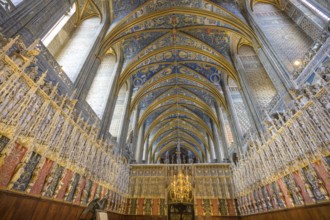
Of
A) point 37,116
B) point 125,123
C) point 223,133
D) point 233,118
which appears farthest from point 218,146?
point 37,116

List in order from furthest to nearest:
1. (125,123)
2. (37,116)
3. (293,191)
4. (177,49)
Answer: (177,49) < (125,123) < (293,191) < (37,116)

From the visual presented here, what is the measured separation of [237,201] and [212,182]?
6.66 feet

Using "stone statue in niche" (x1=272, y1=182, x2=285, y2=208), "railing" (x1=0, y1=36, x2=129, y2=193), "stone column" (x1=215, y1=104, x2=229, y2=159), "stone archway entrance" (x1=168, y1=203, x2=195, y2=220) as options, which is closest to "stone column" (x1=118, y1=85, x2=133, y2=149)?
"railing" (x1=0, y1=36, x2=129, y2=193)

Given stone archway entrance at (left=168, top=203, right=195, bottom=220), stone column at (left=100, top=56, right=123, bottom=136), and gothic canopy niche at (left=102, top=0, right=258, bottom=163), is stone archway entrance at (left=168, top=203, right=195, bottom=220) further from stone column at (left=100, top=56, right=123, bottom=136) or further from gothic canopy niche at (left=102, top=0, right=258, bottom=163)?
gothic canopy niche at (left=102, top=0, right=258, bottom=163)

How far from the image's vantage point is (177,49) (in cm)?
1540

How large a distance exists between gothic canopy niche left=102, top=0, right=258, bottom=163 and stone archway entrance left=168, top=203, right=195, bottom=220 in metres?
9.44

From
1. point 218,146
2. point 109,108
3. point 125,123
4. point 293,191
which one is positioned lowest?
point 293,191

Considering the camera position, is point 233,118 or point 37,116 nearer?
point 37,116

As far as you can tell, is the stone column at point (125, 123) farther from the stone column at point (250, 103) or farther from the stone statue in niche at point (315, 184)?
the stone statue in niche at point (315, 184)

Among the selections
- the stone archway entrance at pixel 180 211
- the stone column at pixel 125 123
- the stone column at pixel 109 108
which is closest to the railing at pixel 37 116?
the stone column at pixel 109 108

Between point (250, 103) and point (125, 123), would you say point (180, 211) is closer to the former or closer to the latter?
point (125, 123)

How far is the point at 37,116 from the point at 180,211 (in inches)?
464

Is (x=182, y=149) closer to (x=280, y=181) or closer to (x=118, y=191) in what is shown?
(x=118, y=191)

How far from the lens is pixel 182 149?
32.2 meters
